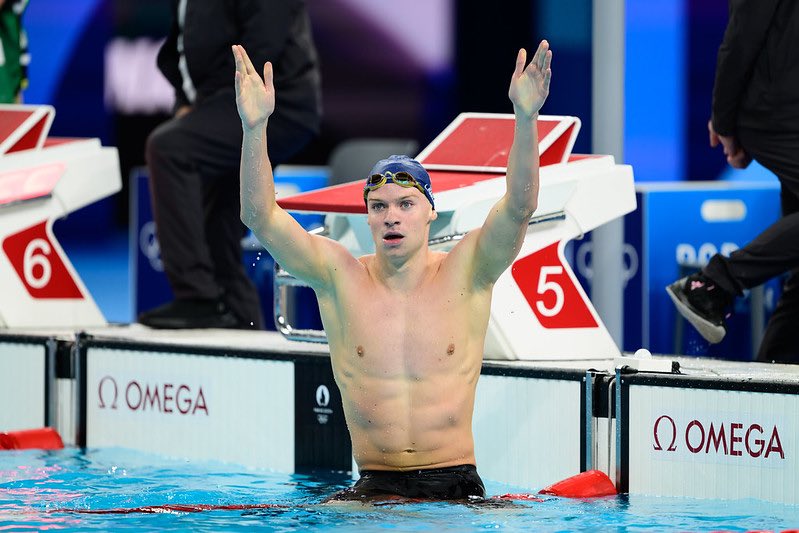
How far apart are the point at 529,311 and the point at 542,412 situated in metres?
0.42

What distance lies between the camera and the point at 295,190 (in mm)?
9148

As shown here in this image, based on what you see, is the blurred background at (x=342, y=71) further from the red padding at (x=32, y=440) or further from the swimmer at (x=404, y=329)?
the swimmer at (x=404, y=329)

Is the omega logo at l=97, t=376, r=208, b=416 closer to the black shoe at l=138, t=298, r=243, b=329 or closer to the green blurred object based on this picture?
the black shoe at l=138, t=298, r=243, b=329

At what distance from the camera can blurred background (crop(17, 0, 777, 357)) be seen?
31.7 feet

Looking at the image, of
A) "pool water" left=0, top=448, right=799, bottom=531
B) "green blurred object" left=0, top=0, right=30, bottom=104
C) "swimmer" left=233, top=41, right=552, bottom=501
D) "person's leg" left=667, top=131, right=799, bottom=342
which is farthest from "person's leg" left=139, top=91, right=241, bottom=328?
"person's leg" left=667, top=131, right=799, bottom=342

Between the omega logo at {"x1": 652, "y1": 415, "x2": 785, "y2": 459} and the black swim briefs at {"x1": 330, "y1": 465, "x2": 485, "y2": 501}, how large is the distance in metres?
0.69

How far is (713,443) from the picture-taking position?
15.6 ft

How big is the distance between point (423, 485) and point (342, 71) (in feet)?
20.9

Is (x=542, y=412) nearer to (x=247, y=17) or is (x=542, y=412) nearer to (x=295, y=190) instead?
(x=247, y=17)

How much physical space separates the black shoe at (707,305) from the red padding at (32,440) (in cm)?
251

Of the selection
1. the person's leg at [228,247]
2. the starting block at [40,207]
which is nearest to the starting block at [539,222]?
the person's leg at [228,247]

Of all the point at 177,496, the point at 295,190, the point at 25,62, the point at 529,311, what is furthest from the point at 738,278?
the point at 295,190

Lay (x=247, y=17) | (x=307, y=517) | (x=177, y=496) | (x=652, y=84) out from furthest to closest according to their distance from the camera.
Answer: (x=652, y=84) < (x=247, y=17) < (x=177, y=496) < (x=307, y=517)

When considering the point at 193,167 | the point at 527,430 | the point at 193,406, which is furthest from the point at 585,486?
the point at 193,167
